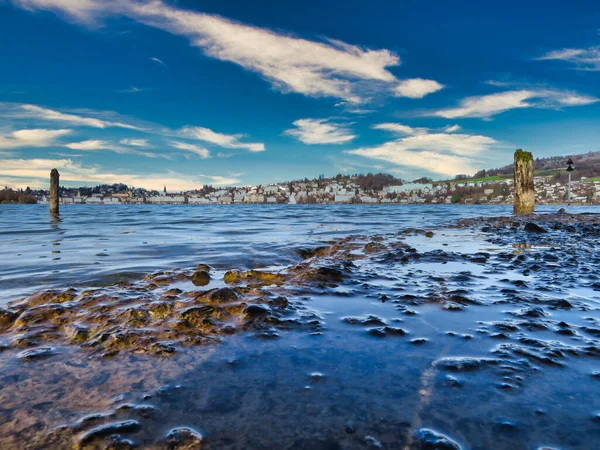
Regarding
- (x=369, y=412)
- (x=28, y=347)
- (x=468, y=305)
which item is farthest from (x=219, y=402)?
(x=468, y=305)

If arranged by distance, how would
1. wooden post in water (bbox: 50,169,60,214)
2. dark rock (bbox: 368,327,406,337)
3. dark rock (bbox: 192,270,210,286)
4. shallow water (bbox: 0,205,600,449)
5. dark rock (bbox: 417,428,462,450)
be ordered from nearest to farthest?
dark rock (bbox: 417,428,462,450) → shallow water (bbox: 0,205,600,449) → dark rock (bbox: 368,327,406,337) → dark rock (bbox: 192,270,210,286) → wooden post in water (bbox: 50,169,60,214)

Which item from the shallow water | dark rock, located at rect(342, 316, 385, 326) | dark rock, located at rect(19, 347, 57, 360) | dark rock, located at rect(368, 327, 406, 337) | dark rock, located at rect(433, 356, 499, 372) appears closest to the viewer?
the shallow water

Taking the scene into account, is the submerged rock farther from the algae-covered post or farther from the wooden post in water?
the wooden post in water

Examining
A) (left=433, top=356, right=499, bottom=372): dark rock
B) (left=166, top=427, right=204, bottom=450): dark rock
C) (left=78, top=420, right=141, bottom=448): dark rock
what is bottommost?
(left=78, top=420, right=141, bottom=448): dark rock

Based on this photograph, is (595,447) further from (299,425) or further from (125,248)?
(125,248)

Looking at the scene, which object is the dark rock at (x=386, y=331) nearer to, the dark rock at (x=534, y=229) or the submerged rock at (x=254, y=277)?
the submerged rock at (x=254, y=277)

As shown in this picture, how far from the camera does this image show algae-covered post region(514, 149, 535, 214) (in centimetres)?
1956

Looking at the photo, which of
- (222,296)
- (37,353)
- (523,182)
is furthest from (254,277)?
(523,182)

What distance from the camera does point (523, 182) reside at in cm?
2023

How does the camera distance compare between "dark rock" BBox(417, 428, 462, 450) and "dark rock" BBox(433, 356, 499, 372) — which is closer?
"dark rock" BBox(417, 428, 462, 450)

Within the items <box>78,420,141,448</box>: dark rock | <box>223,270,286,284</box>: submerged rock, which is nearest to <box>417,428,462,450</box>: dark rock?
Answer: <box>78,420,141,448</box>: dark rock

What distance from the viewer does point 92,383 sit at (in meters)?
2.12

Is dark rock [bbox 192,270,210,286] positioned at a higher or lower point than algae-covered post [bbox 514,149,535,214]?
lower

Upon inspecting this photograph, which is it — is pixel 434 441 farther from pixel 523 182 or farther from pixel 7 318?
pixel 523 182
